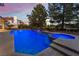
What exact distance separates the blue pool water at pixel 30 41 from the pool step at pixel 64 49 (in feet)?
0.30

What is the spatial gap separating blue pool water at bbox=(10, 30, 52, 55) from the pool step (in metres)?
0.09

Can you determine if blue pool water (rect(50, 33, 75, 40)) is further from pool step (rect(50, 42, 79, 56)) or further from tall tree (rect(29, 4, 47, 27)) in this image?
tall tree (rect(29, 4, 47, 27))

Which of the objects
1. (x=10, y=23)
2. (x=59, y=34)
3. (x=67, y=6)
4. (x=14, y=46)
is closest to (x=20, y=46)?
(x=14, y=46)

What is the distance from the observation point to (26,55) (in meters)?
3.31

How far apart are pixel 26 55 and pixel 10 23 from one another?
49 centimetres

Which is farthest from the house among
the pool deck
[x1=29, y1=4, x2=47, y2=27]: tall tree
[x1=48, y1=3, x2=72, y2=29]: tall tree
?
[x1=48, y1=3, x2=72, y2=29]: tall tree

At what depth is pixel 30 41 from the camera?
3.34 metres

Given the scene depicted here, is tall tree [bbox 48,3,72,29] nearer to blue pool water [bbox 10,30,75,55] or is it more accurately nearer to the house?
blue pool water [bbox 10,30,75,55]

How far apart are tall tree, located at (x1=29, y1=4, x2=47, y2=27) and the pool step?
0.32 m

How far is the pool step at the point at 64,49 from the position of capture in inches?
128

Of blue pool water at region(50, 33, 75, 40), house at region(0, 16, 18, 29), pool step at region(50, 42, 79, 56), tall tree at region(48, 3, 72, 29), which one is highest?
tall tree at region(48, 3, 72, 29)

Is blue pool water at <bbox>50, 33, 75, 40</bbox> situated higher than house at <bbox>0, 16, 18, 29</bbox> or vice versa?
house at <bbox>0, 16, 18, 29</bbox>

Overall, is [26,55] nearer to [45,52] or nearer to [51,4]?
[45,52]

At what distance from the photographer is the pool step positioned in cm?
324
